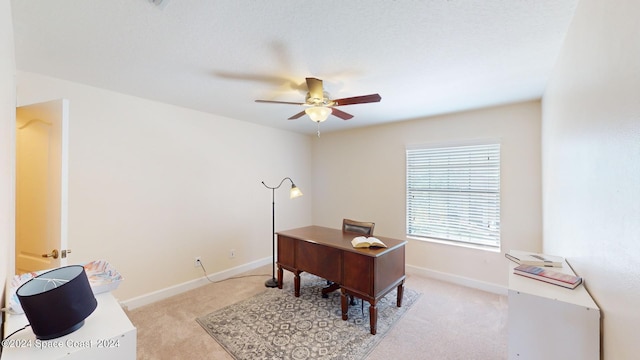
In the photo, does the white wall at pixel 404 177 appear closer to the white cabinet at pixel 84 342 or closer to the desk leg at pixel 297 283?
the desk leg at pixel 297 283

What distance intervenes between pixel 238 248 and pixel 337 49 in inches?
126

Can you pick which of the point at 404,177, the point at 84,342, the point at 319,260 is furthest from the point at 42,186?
the point at 404,177

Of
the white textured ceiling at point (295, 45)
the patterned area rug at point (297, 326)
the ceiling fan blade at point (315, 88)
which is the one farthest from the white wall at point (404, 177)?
the ceiling fan blade at point (315, 88)

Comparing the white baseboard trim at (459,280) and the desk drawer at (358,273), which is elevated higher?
the desk drawer at (358,273)

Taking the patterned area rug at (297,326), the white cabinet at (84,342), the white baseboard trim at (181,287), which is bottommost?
the patterned area rug at (297,326)

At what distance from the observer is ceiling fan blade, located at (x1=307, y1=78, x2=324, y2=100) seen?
7.03 ft

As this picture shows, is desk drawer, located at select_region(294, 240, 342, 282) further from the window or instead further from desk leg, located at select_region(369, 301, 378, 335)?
the window

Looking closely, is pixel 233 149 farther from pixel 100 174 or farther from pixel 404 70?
pixel 404 70

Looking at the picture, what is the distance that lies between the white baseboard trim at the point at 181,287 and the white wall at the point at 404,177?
1721 millimetres

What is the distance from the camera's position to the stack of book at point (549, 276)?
4.23 ft

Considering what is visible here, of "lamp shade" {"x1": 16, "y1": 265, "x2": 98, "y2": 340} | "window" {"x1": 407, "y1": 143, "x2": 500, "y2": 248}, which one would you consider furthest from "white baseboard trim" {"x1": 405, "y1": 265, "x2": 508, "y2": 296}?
"lamp shade" {"x1": 16, "y1": 265, "x2": 98, "y2": 340}

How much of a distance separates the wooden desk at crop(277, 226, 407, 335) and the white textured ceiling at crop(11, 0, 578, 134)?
161 centimetres

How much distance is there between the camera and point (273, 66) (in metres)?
2.02

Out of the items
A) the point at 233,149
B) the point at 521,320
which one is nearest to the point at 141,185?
the point at 233,149
